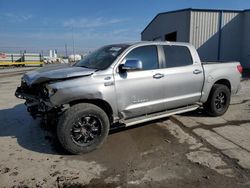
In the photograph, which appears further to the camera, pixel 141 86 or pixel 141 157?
pixel 141 86

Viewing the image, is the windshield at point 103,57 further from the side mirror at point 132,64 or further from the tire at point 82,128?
the tire at point 82,128

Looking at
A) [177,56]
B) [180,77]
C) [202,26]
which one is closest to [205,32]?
[202,26]

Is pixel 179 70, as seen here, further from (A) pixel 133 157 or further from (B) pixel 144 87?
(A) pixel 133 157

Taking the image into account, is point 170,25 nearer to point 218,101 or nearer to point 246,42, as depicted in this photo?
point 246,42

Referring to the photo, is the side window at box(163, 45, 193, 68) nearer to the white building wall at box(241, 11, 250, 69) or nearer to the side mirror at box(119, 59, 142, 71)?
the side mirror at box(119, 59, 142, 71)

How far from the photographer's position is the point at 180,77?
5.50 metres

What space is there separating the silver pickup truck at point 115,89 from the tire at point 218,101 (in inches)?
3.5

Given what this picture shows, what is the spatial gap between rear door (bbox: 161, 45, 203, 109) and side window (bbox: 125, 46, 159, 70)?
23cm

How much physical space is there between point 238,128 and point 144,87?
2.41 metres

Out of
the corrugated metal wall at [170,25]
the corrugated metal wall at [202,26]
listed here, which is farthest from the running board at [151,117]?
the corrugated metal wall at [170,25]

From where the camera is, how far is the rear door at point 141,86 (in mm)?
4688

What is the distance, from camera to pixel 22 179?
3.57 meters

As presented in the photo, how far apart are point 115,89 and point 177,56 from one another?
1.87m

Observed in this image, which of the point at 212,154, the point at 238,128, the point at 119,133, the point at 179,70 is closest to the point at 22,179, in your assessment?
the point at 119,133
